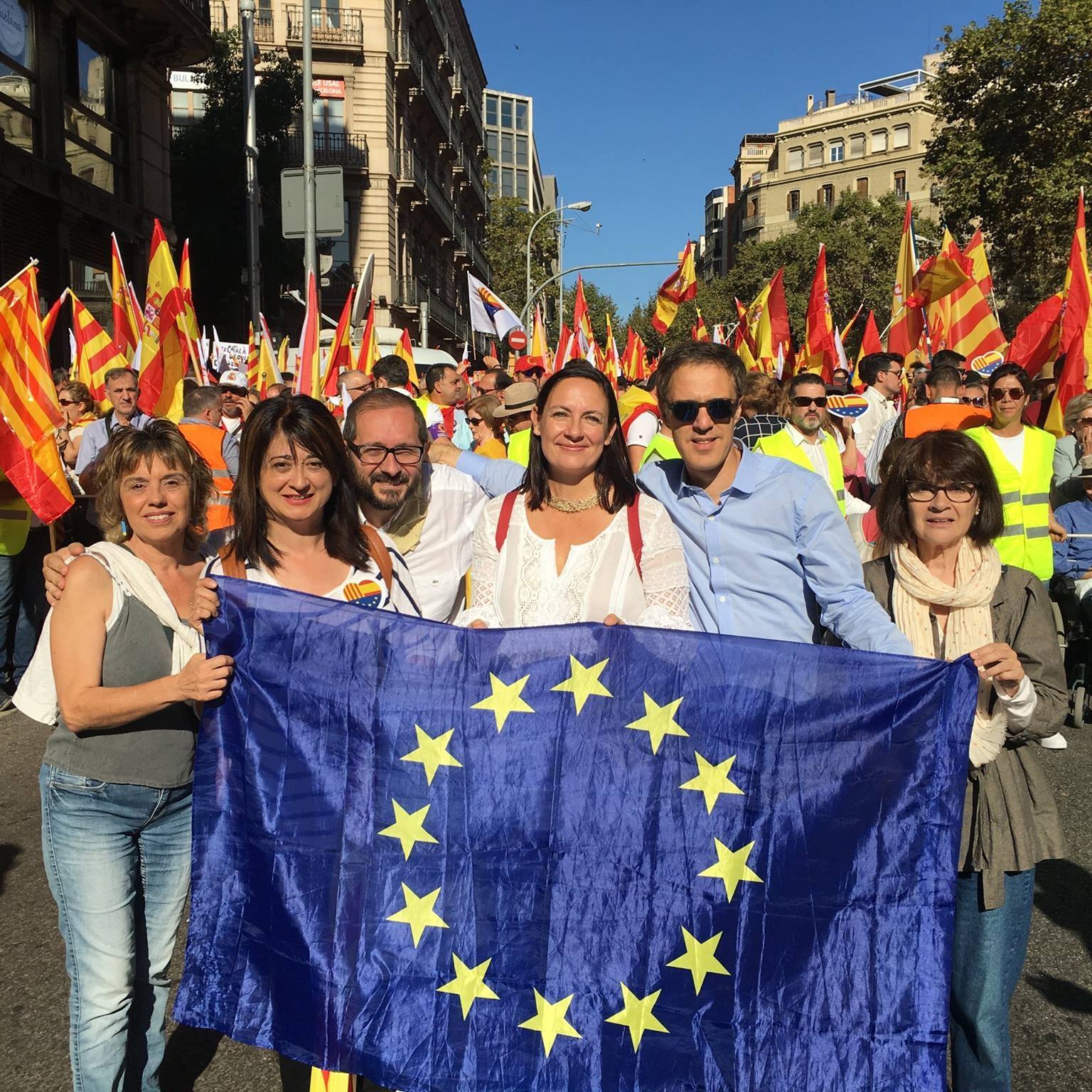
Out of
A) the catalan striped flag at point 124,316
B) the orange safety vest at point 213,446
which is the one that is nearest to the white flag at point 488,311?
the catalan striped flag at point 124,316

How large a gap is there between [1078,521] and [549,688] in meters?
5.58

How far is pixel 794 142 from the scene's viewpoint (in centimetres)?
8900

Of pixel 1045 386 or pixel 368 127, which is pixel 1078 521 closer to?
pixel 1045 386

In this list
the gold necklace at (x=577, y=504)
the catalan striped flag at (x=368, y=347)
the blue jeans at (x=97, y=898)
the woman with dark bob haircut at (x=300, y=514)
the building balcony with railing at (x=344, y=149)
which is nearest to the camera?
the blue jeans at (x=97, y=898)

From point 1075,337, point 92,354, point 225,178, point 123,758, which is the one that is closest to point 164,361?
point 92,354

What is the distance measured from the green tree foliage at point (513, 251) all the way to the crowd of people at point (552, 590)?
174 ft

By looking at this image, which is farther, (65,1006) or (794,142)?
(794,142)

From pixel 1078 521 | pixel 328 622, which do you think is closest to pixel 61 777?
pixel 328 622

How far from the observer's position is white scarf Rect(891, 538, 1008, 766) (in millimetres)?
2396

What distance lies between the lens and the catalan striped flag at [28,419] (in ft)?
21.5

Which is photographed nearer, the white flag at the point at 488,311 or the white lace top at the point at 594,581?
the white lace top at the point at 594,581

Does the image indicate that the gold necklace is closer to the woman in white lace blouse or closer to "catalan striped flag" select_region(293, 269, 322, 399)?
the woman in white lace blouse

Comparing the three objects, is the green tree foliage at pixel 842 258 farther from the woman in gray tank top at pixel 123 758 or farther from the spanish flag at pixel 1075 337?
the woman in gray tank top at pixel 123 758

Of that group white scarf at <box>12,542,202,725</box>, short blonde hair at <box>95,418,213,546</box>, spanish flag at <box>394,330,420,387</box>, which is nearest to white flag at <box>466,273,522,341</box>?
spanish flag at <box>394,330,420,387</box>
